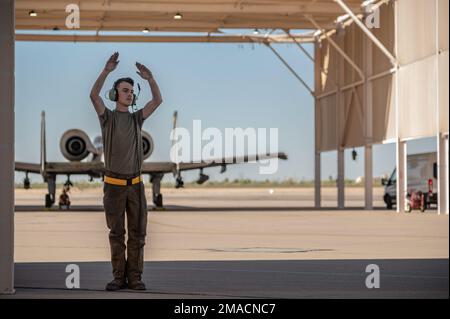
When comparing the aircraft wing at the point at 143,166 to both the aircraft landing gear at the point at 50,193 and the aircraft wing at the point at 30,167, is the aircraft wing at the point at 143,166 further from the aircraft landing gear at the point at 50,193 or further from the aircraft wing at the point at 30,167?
the aircraft landing gear at the point at 50,193

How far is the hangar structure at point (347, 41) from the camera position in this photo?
34.5 meters

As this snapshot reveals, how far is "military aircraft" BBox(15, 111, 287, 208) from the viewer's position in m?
41.9

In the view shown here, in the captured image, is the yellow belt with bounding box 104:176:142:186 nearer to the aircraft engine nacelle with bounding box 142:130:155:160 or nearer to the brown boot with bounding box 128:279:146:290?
the brown boot with bounding box 128:279:146:290

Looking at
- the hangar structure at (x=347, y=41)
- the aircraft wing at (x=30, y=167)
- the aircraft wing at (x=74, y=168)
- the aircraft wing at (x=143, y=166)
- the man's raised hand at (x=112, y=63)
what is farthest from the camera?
the aircraft wing at (x=30, y=167)

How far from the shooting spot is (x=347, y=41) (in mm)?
45688

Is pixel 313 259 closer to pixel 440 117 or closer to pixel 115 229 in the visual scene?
pixel 115 229

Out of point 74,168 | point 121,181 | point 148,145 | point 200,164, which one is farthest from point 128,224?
point 200,164

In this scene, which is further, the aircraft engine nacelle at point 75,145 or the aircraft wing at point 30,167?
the aircraft engine nacelle at point 75,145

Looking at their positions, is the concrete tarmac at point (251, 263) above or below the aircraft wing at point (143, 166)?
below

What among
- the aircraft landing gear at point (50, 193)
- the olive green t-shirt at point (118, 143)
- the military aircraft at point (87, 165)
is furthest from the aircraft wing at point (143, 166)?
the olive green t-shirt at point (118, 143)

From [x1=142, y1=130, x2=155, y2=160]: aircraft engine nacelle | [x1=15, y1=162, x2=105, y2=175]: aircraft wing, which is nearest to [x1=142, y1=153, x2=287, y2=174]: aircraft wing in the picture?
[x1=142, y1=130, x2=155, y2=160]: aircraft engine nacelle

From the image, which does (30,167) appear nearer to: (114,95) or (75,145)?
(75,145)

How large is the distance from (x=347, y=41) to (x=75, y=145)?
13.9 m

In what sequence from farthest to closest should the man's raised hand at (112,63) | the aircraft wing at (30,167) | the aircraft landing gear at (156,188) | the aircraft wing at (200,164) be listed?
the aircraft wing at (30,167), the aircraft landing gear at (156,188), the aircraft wing at (200,164), the man's raised hand at (112,63)
